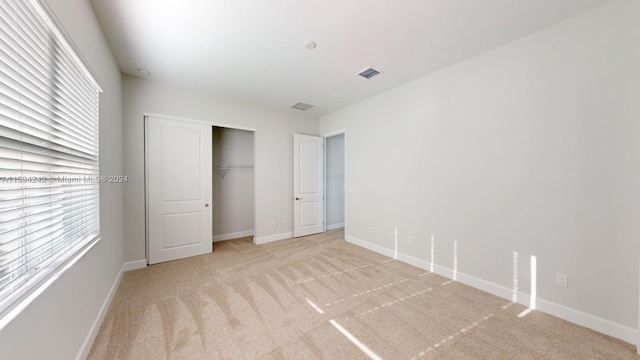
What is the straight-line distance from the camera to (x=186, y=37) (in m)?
2.25

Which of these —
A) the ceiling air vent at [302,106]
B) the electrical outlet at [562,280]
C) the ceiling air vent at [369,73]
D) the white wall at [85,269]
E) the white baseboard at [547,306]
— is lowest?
the white baseboard at [547,306]

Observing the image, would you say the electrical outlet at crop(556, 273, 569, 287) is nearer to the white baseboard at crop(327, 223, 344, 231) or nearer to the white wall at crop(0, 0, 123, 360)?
the white wall at crop(0, 0, 123, 360)

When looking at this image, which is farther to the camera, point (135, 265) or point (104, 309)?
point (135, 265)

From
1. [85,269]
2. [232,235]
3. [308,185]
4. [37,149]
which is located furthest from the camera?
[308,185]

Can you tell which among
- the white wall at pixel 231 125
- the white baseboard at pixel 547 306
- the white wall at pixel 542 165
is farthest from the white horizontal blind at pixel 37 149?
the white baseboard at pixel 547 306

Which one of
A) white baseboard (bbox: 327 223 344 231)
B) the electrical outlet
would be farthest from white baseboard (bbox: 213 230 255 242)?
the electrical outlet

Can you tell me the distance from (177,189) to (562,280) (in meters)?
4.80

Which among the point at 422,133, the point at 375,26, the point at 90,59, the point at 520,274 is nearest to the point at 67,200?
the point at 90,59

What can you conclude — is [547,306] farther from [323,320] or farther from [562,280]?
[323,320]

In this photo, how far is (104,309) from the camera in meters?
2.07

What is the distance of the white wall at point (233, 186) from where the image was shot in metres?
4.53

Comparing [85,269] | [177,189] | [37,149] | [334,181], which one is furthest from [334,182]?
[37,149]

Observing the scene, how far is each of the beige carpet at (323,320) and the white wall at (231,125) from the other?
1.10 m

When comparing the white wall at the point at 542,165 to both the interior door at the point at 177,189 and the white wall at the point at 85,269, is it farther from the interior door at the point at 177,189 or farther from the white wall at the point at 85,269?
the interior door at the point at 177,189
